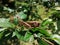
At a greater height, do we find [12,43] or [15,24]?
[15,24]

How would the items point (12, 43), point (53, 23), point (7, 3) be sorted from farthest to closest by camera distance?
point (7, 3) → point (12, 43) → point (53, 23)

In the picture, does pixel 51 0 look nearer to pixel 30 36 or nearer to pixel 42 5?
pixel 42 5

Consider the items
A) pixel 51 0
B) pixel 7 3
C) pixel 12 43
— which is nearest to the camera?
pixel 51 0

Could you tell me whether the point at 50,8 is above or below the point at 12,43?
above

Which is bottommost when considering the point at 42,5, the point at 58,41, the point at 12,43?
the point at 12,43

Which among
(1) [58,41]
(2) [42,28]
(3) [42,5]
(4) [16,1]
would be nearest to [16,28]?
(2) [42,28]

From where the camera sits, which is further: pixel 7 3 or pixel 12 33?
pixel 7 3

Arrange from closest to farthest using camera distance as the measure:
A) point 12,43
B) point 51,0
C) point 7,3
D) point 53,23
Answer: point 53,23 < point 51,0 < point 12,43 < point 7,3

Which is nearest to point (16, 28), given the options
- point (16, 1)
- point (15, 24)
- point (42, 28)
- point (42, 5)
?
point (15, 24)

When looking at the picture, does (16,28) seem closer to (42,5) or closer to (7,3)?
(42,5)

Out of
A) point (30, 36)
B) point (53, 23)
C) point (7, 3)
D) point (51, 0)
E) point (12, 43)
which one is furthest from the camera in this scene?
point (7, 3)
